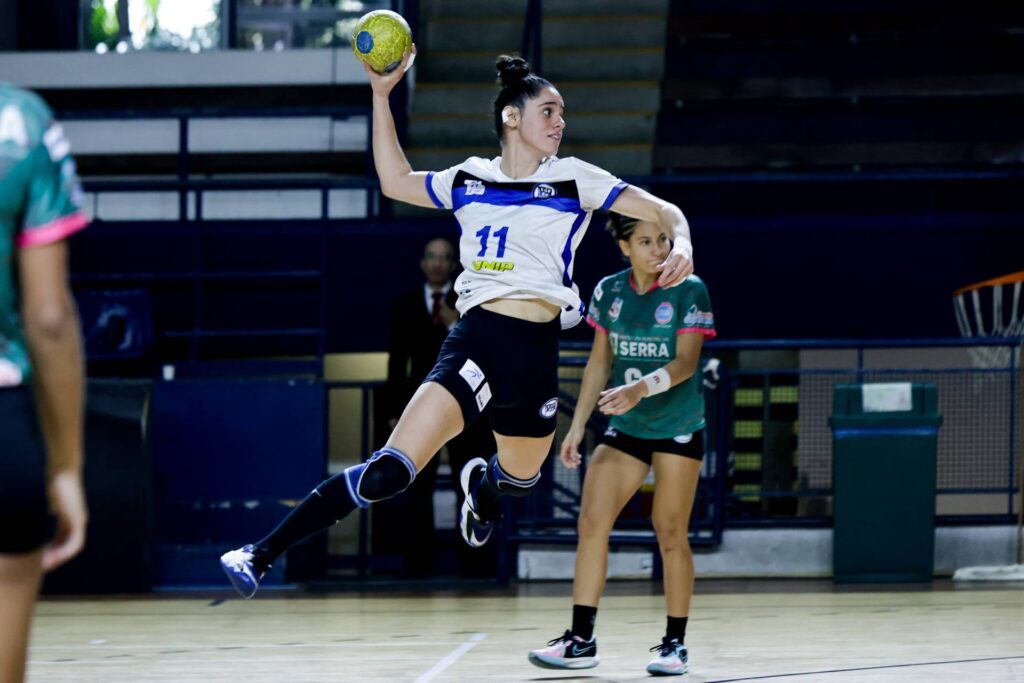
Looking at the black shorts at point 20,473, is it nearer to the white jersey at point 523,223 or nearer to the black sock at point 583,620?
the white jersey at point 523,223

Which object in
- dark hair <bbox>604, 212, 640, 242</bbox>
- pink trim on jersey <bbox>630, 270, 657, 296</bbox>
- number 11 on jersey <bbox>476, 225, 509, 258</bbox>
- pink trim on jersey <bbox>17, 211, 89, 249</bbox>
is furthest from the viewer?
pink trim on jersey <bbox>630, 270, 657, 296</bbox>

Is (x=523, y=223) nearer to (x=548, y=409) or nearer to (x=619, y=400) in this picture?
(x=548, y=409)

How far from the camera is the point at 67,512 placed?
2.45 meters

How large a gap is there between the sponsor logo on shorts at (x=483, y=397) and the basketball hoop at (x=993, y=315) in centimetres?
580

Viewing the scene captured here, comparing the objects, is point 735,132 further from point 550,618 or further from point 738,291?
point 550,618

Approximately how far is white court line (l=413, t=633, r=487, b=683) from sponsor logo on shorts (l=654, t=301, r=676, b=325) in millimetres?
1819

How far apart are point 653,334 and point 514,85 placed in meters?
1.36

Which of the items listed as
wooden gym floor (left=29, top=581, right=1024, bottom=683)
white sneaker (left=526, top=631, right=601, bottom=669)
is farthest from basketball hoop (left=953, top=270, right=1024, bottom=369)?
white sneaker (left=526, top=631, right=601, bottom=669)

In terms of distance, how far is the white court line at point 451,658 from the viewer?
19.0 ft

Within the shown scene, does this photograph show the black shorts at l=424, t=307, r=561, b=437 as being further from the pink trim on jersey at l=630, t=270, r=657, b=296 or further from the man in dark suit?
the man in dark suit

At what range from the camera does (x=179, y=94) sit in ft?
48.6

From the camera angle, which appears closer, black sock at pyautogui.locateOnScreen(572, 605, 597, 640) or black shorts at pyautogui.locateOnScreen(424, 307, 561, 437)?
black shorts at pyautogui.locateOnScreen(424, 307, 561, 437)

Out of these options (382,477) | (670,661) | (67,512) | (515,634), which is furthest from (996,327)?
(67,512)

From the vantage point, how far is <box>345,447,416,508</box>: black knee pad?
4.82m
